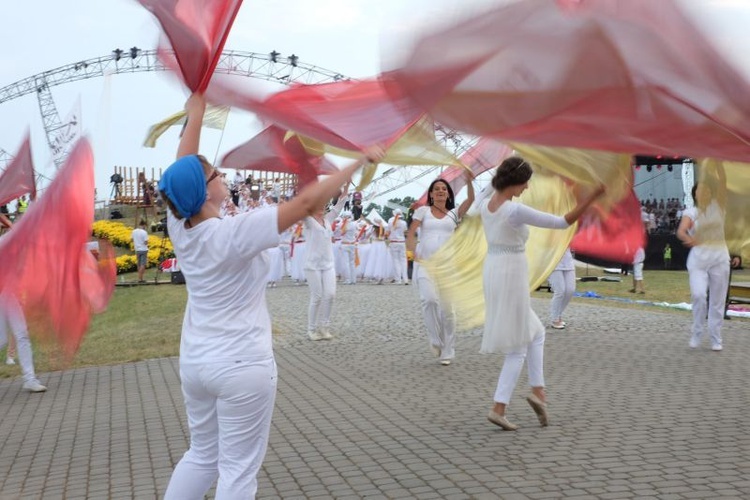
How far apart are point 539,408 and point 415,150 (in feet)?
9.42

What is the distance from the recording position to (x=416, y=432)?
6.50 meters

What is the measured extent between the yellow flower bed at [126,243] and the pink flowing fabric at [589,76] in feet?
94.4

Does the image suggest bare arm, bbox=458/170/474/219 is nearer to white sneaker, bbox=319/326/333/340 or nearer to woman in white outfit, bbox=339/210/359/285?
white sneaker, bbox=319/326/333/340

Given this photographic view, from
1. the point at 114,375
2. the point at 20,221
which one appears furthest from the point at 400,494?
the point at 114,375

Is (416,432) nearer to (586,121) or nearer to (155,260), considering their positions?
(586,121)

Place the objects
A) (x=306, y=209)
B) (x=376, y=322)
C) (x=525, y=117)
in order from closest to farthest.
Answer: (x=306, y=209) < (x=525, y=117) < (x=376, y=322)

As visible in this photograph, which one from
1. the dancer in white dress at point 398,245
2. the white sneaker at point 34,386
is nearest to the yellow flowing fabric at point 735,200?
the white sneaker at point 34,386

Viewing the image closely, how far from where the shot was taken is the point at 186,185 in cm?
359

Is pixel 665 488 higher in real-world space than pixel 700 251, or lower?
lower

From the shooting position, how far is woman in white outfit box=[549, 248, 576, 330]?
1243 centimetres

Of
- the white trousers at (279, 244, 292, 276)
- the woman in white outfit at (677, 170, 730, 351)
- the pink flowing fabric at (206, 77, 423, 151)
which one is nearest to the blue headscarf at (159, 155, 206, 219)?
the pink flowing fabric at (206, 77, 423, 151)

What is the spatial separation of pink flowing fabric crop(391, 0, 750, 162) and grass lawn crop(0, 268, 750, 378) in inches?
162

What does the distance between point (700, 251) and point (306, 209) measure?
27.1ft

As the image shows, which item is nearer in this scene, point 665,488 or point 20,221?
point 665,488
